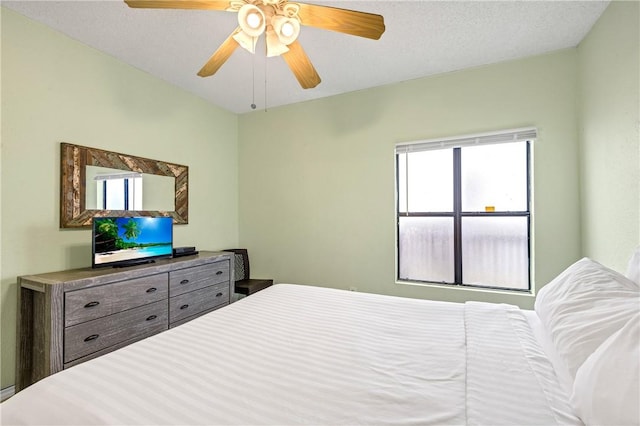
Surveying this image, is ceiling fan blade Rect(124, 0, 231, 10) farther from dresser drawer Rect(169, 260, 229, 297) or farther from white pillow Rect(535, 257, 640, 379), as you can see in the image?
white pillow Rect(535, 257, 640, 379)

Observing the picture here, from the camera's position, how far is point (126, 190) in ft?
8.57

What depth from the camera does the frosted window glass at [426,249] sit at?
9.65 feet

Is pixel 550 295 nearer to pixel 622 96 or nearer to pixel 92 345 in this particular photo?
pixel 622 96

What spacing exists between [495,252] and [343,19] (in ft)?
8.28

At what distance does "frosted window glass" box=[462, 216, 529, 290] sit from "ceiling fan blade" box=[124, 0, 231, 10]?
2751 millimetres

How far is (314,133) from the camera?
344 centimetres

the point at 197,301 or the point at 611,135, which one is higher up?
the point at 611,135

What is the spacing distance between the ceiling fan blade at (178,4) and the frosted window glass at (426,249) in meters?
2.52

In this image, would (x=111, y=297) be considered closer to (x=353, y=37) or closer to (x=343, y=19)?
(x=343, y=19)

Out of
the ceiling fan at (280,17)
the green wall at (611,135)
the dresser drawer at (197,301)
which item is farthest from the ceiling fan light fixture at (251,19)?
the dresser drawer at (197,301)

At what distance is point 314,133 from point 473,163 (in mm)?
1829

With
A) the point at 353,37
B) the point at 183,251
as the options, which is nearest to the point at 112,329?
the point at 183,251

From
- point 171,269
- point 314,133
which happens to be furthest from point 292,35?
point 171,269

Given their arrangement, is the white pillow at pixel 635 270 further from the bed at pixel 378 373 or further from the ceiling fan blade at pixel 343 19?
the ceiling fan blade at pixel 343 19
